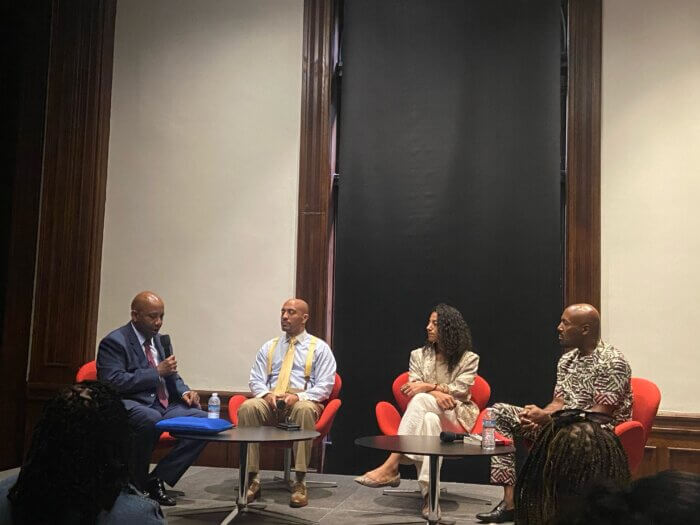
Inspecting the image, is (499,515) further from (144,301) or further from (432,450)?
(144,301)

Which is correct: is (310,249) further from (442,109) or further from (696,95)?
(696,95)

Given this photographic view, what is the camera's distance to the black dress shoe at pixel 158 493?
4.92 metres

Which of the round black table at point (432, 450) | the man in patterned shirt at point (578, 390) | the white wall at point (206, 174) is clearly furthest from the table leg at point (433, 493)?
the white wall at point (206, 174)

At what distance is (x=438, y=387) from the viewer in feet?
17.5

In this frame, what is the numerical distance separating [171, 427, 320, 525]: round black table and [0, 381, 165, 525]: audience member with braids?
2477mm

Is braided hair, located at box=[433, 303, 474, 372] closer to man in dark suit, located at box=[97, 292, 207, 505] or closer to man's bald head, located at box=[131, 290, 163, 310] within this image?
man in dark suit, located at box=[97, 292, 207, 505]

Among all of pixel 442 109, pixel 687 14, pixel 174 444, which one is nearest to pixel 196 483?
pixel 174 444

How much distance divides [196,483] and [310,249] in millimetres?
1873

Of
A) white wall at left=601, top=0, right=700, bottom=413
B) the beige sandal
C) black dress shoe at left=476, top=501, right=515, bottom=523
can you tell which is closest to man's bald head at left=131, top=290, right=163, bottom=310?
the beige sandal

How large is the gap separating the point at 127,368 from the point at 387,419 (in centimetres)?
166

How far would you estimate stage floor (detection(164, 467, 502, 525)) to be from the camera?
4.61 m

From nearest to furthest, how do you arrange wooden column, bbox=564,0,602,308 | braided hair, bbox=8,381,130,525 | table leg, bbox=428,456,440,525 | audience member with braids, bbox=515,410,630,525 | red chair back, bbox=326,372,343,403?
audience member with braids, bbox=515,410,630,525
braided hair, bbox=8,381,130,525
table leg, bbox=428,456,440,525
red chair back, bbox=326,372,343,403
wooden column, bbox=564,0,602,308

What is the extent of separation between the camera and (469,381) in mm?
5328

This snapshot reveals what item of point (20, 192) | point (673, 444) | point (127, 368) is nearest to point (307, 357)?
point (127, 368)
